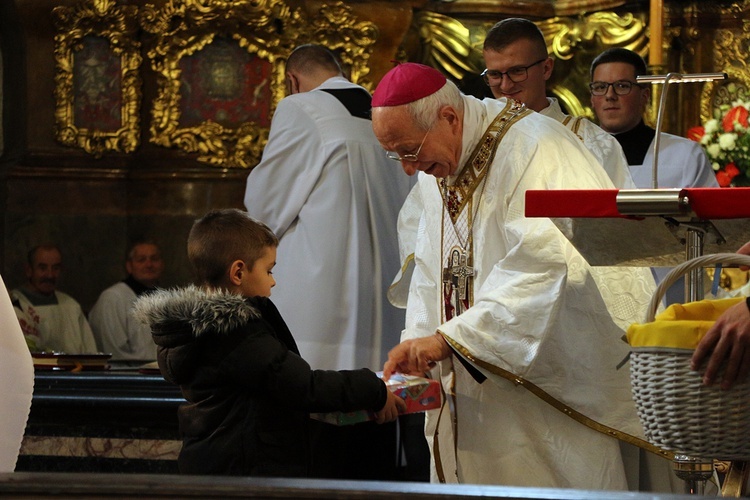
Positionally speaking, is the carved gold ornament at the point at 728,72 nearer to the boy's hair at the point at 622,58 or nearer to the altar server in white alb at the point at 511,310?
the boy's hair at the point at 622,58

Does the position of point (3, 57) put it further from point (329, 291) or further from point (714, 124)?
point (714, 124)

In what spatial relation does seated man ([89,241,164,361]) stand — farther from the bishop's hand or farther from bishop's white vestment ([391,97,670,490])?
the bishop's hand

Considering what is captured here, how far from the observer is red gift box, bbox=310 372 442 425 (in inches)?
149

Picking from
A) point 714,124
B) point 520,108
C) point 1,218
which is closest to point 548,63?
point 520,108

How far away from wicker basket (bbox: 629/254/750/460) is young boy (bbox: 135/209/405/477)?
115 centimetres

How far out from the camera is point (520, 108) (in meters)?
4.29

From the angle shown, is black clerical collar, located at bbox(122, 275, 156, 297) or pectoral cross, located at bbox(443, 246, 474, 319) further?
black clerical collar, located at bbox(122, 275, 156, 297)

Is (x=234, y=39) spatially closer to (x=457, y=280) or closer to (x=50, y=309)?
(x=50, y=309)

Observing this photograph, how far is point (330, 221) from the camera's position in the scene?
617cm

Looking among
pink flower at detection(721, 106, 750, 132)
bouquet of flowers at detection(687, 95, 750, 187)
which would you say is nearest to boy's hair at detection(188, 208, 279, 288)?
bouquet of flowers at detection(687, 95, 750, 187)

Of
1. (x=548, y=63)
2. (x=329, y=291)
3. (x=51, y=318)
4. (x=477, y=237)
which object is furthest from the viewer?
(x=51, y=318)

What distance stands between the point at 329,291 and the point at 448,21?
3139mm

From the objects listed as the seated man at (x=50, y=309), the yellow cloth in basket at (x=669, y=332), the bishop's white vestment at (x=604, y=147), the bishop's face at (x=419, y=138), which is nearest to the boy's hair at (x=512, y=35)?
the bishop's white vestment at (x=604, y=147)

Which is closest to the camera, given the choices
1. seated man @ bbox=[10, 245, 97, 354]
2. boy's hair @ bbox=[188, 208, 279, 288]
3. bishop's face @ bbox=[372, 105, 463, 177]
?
boy's hair @ bbox=[188, 208, 279, 288]
